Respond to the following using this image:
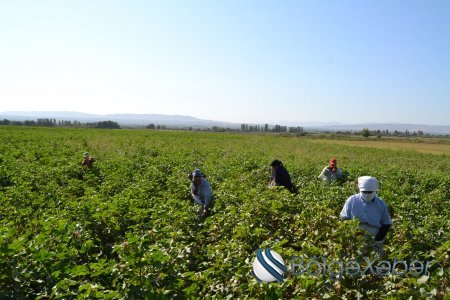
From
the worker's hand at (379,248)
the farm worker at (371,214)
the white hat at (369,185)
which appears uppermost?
the white hat at (369,185)

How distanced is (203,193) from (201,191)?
0.06m

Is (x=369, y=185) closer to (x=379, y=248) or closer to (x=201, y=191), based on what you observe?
(x=379, y=248)

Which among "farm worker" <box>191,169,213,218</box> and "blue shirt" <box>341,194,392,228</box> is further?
"farm worker" <box>191,169,213,218</box>

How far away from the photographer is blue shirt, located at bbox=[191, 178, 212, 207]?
22.0 ft

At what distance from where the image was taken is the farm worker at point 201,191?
6.70 meters

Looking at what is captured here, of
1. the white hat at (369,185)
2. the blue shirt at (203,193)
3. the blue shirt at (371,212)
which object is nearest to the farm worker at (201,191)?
the blue shirt at (203,193)

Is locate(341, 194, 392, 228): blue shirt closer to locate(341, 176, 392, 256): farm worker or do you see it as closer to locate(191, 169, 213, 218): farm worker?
locate(341, 176, 392, 256): farm worker

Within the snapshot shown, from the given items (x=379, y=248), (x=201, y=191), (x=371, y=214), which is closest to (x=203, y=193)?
(x=201, y=191)

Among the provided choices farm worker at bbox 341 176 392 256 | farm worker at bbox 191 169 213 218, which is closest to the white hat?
farm worker at bbox 341 176 392 256

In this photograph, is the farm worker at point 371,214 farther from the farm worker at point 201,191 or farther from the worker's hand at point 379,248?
the farm worker at point 201,191

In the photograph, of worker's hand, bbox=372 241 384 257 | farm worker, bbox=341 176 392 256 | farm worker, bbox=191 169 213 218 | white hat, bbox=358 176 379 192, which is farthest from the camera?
farm worker, bbox=191 169 213 218

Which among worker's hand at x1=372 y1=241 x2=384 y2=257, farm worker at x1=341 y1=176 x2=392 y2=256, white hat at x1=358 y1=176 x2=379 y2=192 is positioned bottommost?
worker's hand at x1=372 y1=241 x2=384 y2=257

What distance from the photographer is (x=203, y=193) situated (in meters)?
6.94

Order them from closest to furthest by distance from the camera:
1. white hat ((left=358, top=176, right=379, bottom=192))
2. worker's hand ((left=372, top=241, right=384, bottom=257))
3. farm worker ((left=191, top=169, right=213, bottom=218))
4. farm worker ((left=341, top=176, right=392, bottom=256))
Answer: worker's hand ((left=372, top=241, right=384, bottom=257)), white hat ((left=358, top=176, right=379, bottom=192)), farm worker ((left=341, top=176, right=392, bottom=256)), farm worker ((left=191, top=169, right=213, bottom=218))
